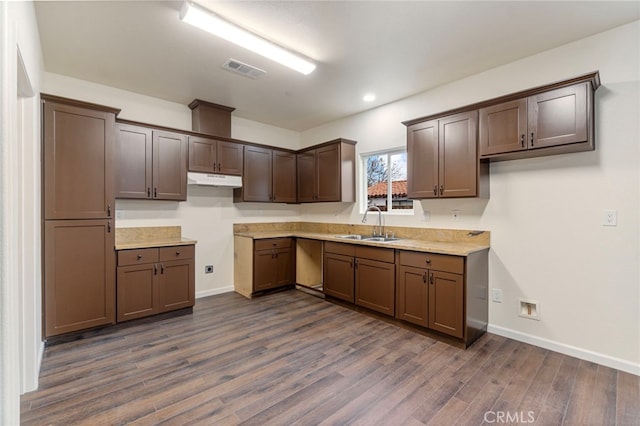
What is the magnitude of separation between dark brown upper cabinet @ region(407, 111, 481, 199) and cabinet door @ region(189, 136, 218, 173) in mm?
2625

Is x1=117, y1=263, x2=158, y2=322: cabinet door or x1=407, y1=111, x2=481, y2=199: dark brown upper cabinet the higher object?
x1=407, y1=111, x2=481, y2=199: dark brown upper cabinet

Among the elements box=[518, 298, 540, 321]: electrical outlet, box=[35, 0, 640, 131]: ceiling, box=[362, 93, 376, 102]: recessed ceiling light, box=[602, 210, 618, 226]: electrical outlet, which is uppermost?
box=[35, 0, 640, 131]: ceiling

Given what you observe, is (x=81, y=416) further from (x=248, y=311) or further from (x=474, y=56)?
(x=474, y=56)

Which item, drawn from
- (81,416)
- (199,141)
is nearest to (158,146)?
(199,141)

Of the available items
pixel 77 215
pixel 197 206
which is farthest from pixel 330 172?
pixel 77 215

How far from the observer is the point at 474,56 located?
2.90 metres

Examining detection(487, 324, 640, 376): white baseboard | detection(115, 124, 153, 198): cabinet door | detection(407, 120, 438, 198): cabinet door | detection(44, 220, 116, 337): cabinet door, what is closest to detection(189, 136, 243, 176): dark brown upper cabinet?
detection(115, 124, 153, 198): cabinet door

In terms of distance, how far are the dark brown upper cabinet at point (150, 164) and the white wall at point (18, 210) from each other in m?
0.98

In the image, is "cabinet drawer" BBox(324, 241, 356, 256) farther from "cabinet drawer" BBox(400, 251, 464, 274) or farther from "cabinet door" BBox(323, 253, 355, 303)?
"cabinet drawer" BBox(400, 251, 464, 274)

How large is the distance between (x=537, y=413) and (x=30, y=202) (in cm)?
384

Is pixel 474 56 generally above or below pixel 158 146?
above

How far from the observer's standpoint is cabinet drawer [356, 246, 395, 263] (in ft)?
10.8

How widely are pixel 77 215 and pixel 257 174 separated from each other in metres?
2.32

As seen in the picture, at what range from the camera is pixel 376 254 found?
11.3 feet
